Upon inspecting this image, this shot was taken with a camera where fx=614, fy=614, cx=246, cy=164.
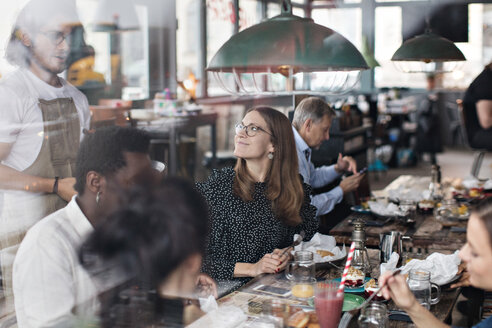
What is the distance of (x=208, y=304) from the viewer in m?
1.76

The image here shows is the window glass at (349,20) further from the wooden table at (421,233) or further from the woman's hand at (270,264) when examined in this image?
the woman's hand at (270,264)

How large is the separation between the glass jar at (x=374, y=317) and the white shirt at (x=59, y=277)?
70 centimetres

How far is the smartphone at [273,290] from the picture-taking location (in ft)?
6.53

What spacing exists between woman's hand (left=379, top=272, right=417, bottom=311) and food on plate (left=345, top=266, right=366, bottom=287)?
437 mm

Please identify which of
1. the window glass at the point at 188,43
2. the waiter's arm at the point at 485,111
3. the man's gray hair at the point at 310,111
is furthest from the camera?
the window glass at the point at 188,43

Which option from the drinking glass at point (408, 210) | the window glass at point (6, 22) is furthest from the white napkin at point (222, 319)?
the drinking glass at point (408, 210)

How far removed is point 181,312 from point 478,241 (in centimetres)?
77

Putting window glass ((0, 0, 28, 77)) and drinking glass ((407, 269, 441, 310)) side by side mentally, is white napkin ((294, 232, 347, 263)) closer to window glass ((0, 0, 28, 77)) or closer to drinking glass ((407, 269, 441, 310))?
drinking glass ((407, 269, 441, 310))

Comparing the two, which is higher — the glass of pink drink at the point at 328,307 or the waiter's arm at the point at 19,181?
the waiter's arm at the point at 19,181

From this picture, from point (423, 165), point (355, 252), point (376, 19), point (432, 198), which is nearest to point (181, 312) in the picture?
point (355, 252)

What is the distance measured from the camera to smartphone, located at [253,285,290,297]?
1.99 meters

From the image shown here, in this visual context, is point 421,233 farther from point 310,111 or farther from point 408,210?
point 310,111

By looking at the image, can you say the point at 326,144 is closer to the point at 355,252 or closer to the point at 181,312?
the point at 355,252

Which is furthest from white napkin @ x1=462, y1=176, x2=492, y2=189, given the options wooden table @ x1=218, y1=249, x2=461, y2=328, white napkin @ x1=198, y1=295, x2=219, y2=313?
white napkin @ x1=198, y1=295, x2=219, y2=313
